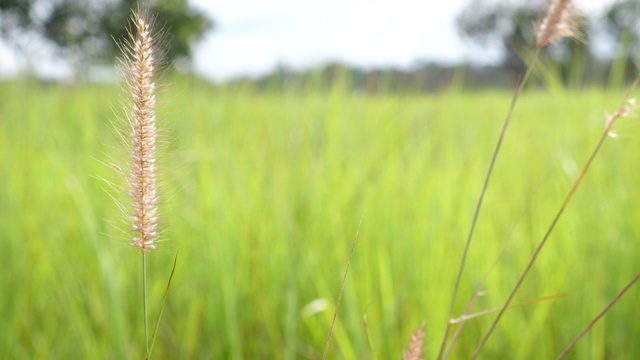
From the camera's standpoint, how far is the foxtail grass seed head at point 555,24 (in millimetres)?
663

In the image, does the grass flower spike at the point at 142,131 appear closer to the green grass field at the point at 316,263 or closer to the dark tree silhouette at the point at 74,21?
the green grass field at the point at 316,263

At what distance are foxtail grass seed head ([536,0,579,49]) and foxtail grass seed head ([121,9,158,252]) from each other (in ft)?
1.24

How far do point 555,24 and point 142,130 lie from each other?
0.42 meters

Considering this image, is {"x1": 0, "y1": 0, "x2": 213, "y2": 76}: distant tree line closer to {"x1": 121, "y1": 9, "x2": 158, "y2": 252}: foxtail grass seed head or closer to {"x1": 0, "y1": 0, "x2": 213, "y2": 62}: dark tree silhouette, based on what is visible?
{"x1": 0, "y1": 0, "x2": 213, "y2": 62}: dark tree silhouette

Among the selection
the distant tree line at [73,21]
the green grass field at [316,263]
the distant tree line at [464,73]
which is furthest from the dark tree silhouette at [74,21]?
the green grass field at [316,263]

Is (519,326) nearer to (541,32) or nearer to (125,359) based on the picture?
(125,359)

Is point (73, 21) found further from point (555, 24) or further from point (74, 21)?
point (555, 24)

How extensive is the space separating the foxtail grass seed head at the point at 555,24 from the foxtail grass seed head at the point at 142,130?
379mm

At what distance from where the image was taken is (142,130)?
466 millimetres

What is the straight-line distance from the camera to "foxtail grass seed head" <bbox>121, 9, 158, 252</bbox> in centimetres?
46

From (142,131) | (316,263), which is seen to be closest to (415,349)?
(142,131)

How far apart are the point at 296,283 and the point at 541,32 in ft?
3.16

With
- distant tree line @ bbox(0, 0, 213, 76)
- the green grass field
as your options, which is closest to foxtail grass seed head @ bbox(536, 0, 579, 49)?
the green grass field

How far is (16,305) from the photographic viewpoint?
169 cm
